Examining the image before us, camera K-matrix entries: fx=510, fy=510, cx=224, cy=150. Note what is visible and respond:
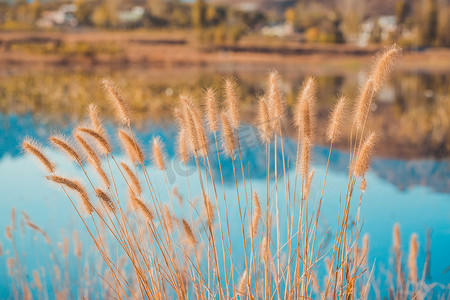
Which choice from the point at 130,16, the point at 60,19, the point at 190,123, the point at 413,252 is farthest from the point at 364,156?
the point at 60,19

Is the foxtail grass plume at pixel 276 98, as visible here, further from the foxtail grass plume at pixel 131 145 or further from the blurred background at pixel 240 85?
the foxtail grass plume at pixel 131 145

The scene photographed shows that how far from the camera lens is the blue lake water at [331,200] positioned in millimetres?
4617

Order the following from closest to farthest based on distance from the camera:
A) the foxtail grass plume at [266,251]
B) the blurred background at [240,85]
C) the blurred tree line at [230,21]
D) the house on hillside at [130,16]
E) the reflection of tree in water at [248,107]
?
1. the foxtail grass plume at [266,251]
2. the blurred background at [240,85]
3. the reflection of tree in water at [248,107]
4. the blurred tree line at [230,21]
5. the house on hillside at [130,16]

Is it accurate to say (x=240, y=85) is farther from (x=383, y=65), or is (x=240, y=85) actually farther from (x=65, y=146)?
(x=65, y=146)

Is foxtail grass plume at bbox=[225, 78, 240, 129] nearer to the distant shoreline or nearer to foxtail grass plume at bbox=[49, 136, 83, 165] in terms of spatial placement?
foxtail grass plume at bbox=[49, 136, 83, 165]

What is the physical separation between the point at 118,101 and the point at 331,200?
15.0 feet

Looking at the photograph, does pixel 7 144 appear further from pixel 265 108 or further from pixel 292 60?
pixel 292 60

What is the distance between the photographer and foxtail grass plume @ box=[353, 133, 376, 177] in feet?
6.08

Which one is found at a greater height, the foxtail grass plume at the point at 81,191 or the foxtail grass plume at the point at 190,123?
the foxtail grass plume at the point at 190,123

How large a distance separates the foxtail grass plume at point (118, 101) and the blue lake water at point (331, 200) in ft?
5.38

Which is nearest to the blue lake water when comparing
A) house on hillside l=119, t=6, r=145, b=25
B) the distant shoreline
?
the distant shoreline

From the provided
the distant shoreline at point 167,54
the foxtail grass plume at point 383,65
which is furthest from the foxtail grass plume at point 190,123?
the distant shoreline at point 167,54

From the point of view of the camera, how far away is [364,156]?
1.86 metres

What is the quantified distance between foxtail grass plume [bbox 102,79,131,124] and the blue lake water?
1.64 m
